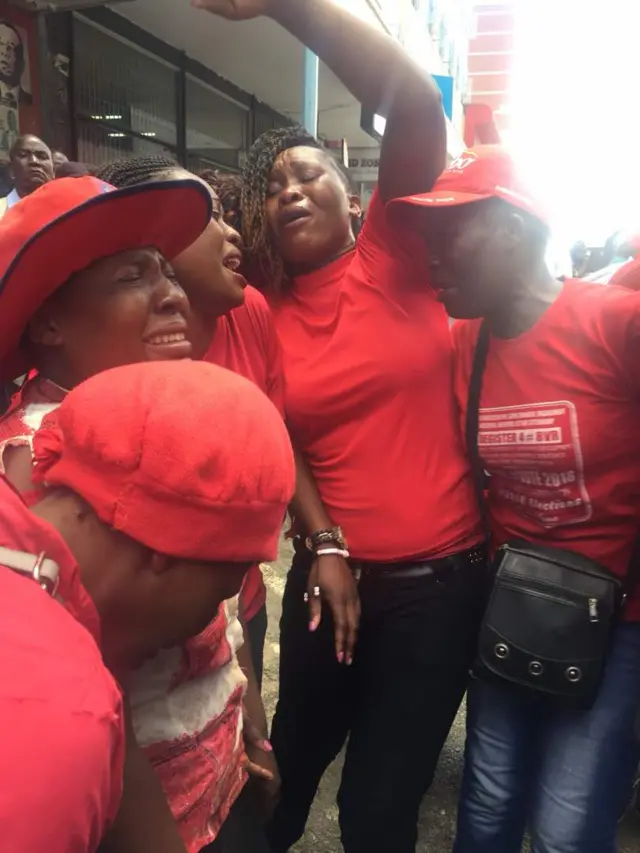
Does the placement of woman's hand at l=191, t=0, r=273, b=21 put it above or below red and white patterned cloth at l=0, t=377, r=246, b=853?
above

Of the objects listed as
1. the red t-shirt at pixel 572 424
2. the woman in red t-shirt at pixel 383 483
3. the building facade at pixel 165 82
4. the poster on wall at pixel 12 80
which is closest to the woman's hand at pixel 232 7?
the woman in red t-shirt at pixel 383 483

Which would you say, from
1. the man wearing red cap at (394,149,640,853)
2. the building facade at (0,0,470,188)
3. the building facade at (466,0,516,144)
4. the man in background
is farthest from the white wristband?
the building facade at (466,0,516,144)

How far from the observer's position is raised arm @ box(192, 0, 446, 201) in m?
1.50

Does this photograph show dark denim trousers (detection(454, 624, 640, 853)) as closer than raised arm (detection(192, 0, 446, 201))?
No

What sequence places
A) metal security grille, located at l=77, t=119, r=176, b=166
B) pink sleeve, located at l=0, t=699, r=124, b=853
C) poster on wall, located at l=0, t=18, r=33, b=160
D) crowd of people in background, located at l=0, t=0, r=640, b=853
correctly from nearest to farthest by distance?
pink sleeve, located at l=0, t=699, r=124, b=853 → crowd of people in background, located at l=0, t=0, r=640, b=853 → poster on wall, located at l=0, t=18, r=33, b=160 → metal security grille, located at l=77, t=119, r=176, b=166

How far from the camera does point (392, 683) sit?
177 centimetres

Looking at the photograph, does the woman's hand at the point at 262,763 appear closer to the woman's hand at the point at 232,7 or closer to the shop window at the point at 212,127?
the woman's hand at the point at 232,7

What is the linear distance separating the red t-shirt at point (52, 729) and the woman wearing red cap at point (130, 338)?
1.35 ft

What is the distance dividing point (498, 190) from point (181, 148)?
261 inches

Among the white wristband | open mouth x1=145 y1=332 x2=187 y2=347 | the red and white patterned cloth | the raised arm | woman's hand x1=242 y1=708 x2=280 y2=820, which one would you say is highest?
the raised arm

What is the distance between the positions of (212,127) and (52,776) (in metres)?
8.67

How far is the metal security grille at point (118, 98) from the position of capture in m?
5.74

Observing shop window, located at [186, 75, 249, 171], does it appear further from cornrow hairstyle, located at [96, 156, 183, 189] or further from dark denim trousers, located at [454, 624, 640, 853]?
dark denim trousers, located at [454, 624, 640, 853]

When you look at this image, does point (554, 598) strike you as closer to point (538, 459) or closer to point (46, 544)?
point (538, 459)
